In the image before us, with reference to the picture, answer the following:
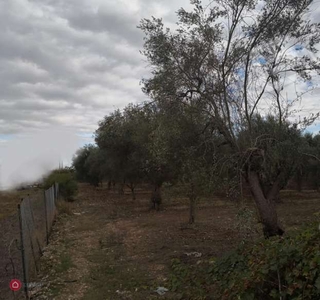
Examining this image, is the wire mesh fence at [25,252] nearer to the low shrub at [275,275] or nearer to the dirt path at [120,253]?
the dirt path at [120,253]

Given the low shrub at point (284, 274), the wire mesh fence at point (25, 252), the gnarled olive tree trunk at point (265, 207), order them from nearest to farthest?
the low shrub at point (284, 274) < the wire mesh fence at point (25, 252) < the gnarled olive tree trunk at point (265, 207)

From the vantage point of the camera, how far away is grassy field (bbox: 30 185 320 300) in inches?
287

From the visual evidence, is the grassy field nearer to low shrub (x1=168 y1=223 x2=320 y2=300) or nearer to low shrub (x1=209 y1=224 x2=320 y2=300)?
low shrub (x1=168 y1=223 x2=320 y2=300)

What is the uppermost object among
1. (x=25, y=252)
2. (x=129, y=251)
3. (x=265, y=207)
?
(x=265, y=207)

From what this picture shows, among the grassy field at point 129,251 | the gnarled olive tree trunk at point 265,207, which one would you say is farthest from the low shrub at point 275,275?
the gnarled olive tree trunk at point 265,207

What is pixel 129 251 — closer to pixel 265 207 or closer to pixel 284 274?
pixel 265 207

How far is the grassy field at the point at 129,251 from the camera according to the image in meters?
7.29

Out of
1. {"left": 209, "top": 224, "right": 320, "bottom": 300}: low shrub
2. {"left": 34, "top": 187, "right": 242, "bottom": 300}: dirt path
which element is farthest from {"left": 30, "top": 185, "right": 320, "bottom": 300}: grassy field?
{"left": 209, "top": 224, "right": 320, "bottom": 300}: low shrub

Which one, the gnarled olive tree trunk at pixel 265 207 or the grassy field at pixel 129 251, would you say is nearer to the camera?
the grassy field at pixel 129 251

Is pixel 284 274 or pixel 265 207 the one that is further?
pixel 265 207

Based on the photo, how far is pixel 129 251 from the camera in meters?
10.9

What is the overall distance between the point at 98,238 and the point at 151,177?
25.1 feet

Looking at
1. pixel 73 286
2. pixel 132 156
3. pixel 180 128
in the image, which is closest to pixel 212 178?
pixel 180 128

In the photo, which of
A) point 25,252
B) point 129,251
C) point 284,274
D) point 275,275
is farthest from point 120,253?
point 284,274
